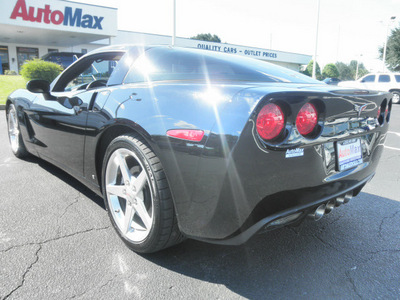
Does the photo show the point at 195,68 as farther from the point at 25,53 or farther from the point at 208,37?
Answer: the point at 208,37

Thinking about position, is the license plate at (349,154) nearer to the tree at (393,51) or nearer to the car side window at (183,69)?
the car side window at (183,69)

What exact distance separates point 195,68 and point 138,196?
97 centimetres

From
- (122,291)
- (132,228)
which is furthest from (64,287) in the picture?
(132,228)

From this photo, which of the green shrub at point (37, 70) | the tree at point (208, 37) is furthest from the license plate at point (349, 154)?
the tree at point (208, 37)

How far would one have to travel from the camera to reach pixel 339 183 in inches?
75.0

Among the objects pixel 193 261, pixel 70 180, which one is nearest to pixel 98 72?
pixel 70 180

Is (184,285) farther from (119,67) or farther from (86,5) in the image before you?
(86,5)

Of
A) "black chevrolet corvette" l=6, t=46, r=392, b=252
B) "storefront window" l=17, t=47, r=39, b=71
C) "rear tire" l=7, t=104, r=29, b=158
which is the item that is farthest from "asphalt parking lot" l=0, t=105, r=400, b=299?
"storefront window" l=17, t=47, r=39, b=71

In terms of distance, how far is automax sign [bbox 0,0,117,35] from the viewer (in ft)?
70.0

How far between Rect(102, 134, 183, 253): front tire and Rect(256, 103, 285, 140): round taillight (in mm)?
622

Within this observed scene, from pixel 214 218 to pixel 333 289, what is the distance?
0.80m

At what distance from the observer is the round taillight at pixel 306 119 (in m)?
1.67

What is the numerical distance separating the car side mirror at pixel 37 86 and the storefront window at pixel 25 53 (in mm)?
29932

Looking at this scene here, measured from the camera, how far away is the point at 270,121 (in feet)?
5.19
